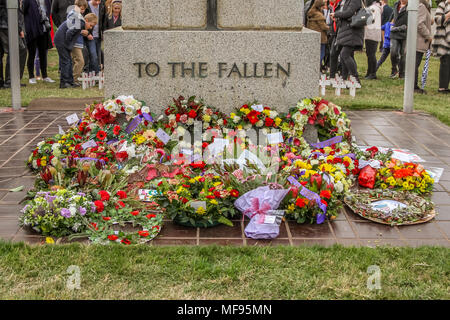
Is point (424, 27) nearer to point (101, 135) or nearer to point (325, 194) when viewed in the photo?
point (101, 135)

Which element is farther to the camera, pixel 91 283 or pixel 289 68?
pixel 289 68

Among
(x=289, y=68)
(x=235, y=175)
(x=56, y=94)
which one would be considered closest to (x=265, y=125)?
(x=289, y=68)

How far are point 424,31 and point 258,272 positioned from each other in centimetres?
830

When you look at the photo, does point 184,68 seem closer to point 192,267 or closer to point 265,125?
point 265,125

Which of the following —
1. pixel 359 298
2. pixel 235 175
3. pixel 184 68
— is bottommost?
pixel 359 298

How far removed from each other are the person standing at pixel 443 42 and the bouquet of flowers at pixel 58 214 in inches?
323

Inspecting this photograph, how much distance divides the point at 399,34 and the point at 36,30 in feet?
23.5

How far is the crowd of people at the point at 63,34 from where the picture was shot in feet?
34.8

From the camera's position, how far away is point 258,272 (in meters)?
3.38

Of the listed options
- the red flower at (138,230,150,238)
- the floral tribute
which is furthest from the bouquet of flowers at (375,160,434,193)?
the red flower at (138,230,150,238)

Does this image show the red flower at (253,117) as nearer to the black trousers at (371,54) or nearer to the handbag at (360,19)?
the handbag at (360,19)

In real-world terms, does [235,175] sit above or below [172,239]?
above

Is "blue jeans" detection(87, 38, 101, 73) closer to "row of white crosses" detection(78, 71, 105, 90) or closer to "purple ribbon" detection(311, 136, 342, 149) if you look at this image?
"row of white crosses" detection(78, 71, 105, 90)

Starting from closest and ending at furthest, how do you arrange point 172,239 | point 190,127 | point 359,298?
point 359,298 → point 172,239 → point 190,127
